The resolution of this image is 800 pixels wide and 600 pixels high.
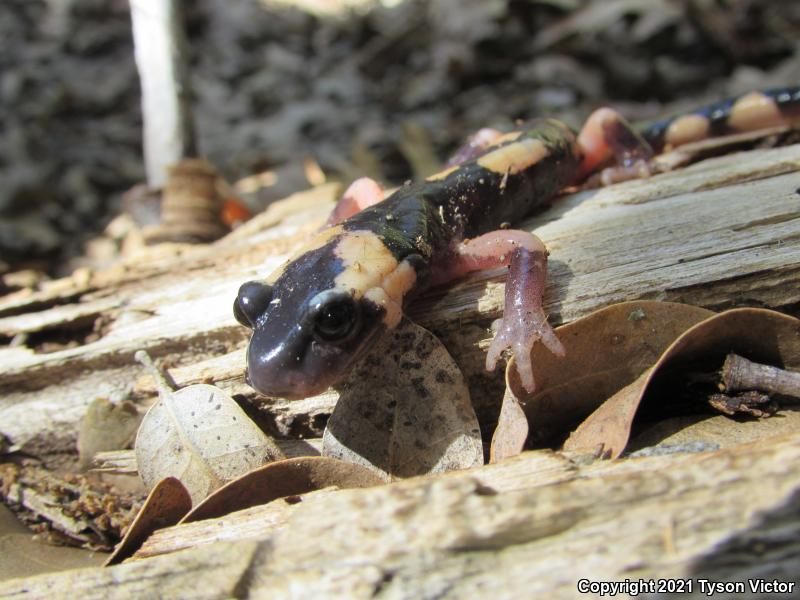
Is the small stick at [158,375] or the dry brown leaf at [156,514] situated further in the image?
the small stick at [158,375]

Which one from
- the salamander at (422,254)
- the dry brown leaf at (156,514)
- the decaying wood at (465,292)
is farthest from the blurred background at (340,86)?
the dry brown leaf at (156,514)

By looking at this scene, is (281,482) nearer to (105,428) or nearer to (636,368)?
(105,428)

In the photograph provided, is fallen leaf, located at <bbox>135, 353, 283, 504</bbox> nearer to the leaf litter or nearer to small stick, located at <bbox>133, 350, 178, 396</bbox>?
small stick, located at <bbox>133, 350, 178, 396</bbox>

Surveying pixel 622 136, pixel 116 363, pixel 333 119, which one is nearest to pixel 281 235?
pixel 116 363

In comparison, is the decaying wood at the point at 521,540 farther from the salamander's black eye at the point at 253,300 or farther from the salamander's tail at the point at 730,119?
the salamander's tail at the point at 730,119

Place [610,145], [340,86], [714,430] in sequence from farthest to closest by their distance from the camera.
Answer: [340,86], [610,145], [714,430]

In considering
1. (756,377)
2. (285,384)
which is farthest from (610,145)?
(285,384)
